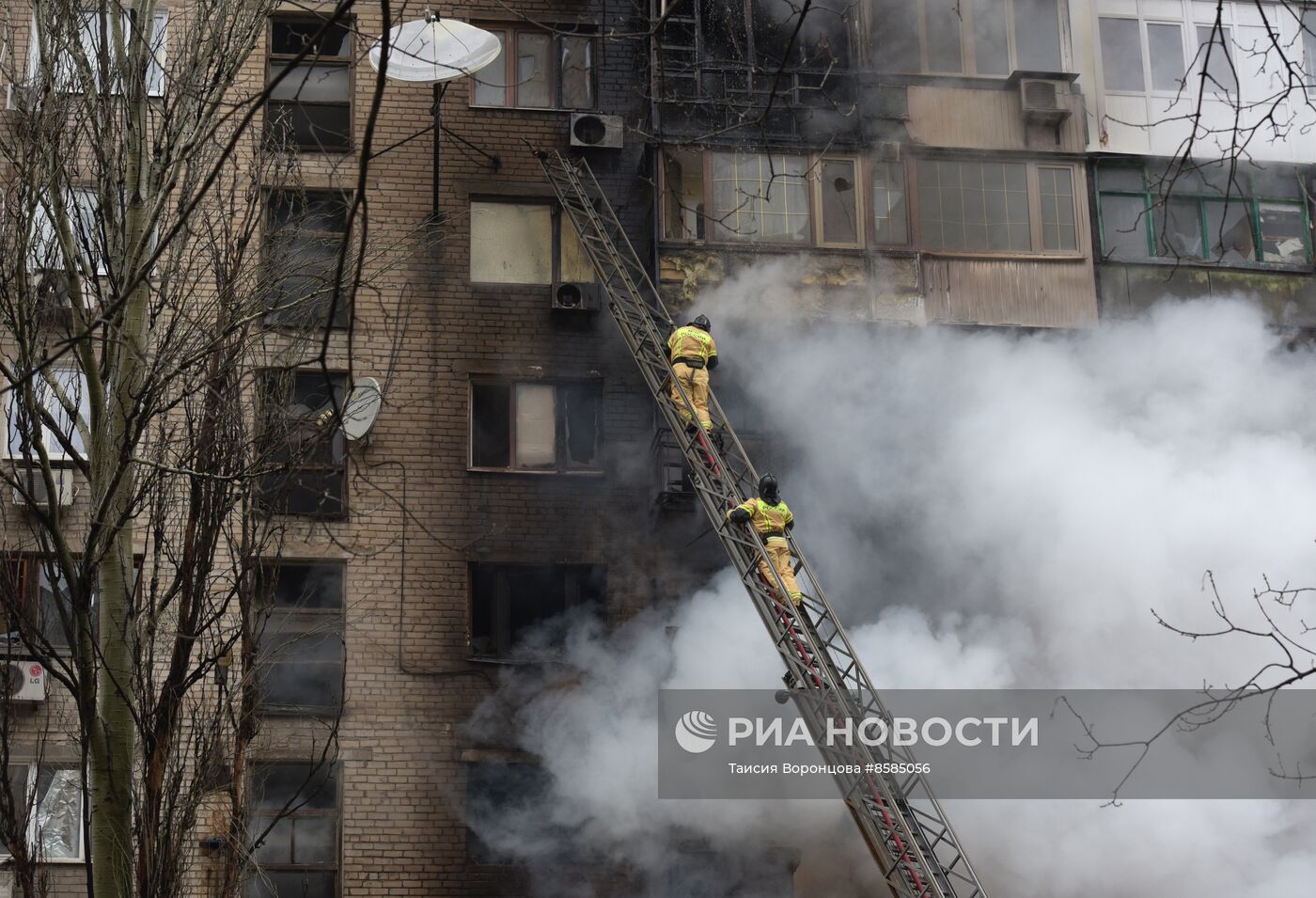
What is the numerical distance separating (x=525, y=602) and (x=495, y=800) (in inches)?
85.3

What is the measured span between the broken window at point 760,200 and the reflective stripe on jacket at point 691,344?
2.18 metres

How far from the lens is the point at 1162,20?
1895 cm

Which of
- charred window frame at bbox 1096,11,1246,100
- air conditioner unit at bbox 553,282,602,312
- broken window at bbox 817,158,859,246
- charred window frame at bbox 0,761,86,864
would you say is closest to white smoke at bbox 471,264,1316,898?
broken window at bbox 817,158,859,246

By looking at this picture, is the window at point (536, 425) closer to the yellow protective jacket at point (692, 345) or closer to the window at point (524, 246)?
the window at point (524, 246)

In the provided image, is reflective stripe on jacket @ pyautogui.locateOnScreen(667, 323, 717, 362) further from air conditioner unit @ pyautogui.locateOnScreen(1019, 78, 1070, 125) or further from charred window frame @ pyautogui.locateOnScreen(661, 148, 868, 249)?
air conditioner unit @ pyautogui.locateOnScreen(1019, 78, 1070, 125)

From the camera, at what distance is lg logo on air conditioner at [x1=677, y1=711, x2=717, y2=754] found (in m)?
16.5

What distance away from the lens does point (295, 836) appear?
633 inches

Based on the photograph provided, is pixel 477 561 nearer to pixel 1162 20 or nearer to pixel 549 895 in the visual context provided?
pixel 549 895

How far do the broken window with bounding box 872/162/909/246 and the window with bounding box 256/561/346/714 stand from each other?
7.14 m

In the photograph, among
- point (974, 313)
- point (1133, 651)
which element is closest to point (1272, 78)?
point (974, 313)

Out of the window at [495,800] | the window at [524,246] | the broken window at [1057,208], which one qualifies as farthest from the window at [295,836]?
the broken window at [1057,208]

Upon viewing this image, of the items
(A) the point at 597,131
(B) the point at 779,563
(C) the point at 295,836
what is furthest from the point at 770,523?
(C) the point at 295,836

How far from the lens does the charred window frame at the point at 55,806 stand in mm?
15977

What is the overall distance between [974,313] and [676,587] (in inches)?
181
